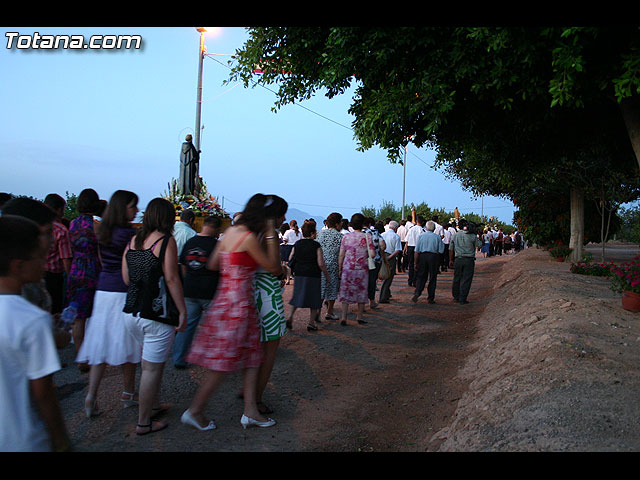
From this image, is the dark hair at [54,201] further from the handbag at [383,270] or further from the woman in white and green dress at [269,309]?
the handbag at [383,270]

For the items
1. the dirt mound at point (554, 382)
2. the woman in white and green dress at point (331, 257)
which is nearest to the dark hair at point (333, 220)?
the woman in white and green dress at point (331, 257)

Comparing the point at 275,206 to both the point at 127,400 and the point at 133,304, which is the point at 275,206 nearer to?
the point at 133,304

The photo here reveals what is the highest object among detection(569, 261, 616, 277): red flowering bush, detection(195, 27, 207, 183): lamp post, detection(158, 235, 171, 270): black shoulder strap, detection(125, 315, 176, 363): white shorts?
detection(195, 27, 207, 183): lamp post

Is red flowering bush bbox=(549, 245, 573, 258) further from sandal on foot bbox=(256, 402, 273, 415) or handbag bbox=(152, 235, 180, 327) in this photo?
handbag bbox=(152, 235, 180, 327)

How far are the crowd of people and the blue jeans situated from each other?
0.02 m

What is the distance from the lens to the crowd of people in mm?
2143

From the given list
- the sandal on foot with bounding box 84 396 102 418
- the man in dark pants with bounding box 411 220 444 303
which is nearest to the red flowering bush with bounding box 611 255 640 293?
the man in dark pants with bounding box 411 220 444 303

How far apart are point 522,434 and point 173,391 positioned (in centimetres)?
364

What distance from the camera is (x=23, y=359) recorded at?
82.6 inches

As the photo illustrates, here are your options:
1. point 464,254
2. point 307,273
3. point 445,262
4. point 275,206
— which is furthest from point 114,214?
point 445,262

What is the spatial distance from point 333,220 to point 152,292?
621 centimetres
